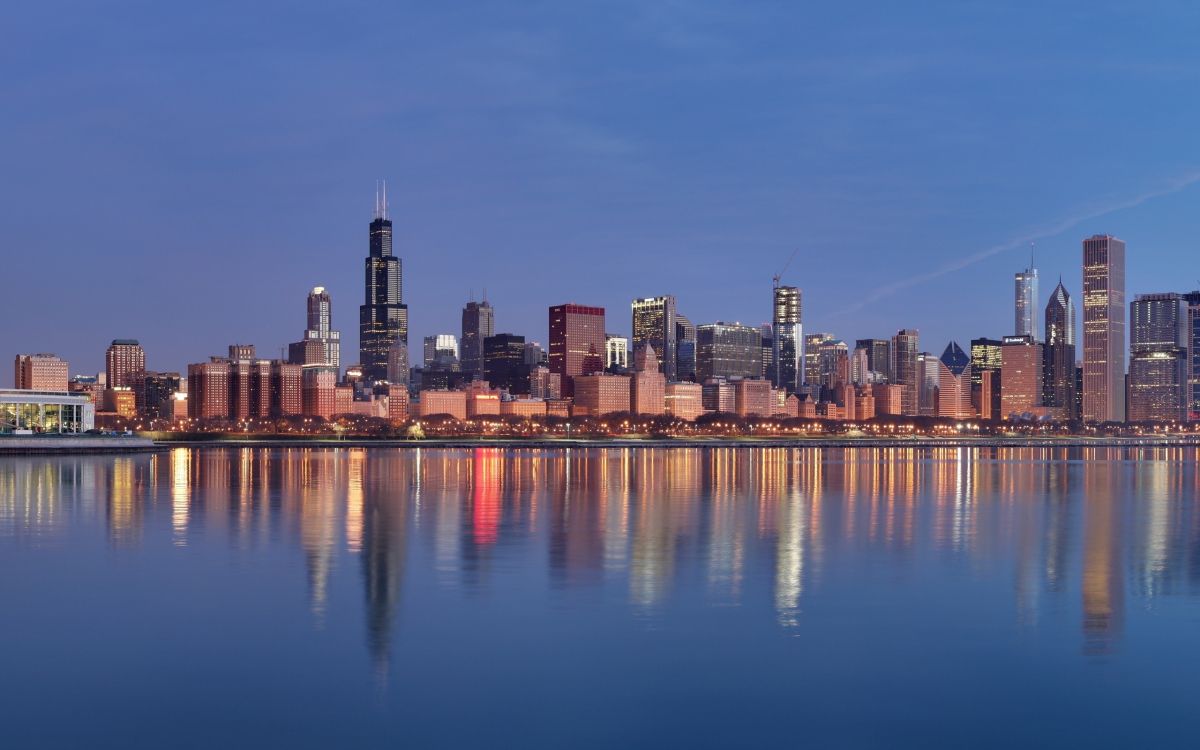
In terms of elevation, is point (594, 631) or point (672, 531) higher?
point (594, 631)

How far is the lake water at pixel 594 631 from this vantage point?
16375mm

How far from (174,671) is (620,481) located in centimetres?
6230

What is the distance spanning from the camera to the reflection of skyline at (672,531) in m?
28.7

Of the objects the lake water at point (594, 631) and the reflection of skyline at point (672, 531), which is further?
the reflection of skyline at point (672, 531)

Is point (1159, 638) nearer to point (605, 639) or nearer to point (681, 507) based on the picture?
point (605, 639)

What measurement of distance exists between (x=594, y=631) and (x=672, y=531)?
19787mm

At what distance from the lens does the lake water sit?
1638cm

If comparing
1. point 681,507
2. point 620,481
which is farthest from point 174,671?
point 620,481

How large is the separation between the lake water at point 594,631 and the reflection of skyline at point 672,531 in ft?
0.72

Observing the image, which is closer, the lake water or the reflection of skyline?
the lake water

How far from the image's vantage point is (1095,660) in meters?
20.4

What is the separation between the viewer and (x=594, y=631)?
2252cm

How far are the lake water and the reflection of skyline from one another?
0.22 metres

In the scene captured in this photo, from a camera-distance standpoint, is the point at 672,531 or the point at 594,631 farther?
the point at 672,531
